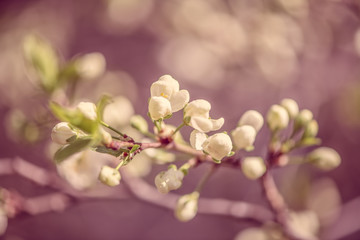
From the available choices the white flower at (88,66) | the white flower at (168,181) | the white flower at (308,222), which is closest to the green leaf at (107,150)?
the white flower at (168,181)

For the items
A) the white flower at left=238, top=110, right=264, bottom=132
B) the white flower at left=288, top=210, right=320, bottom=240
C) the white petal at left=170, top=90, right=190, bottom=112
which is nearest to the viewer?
the white petal at left=170, top=90, right=190, bottom=112

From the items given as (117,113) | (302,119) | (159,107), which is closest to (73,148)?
(159,107)

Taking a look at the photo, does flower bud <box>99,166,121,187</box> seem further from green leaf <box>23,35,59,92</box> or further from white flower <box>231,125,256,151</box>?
green leaf <box>23,35,59,92</box>

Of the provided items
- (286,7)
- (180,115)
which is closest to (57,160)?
(286,7)

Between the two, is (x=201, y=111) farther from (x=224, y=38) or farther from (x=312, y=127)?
(x=224, y=38)

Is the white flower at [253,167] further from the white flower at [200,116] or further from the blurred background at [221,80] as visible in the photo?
the blurred background at [221,80]

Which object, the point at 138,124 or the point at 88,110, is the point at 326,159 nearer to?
the point at 138,124

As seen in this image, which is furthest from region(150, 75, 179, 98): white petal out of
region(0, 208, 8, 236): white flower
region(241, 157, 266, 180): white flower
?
region(0, 208, 8, 236): white flower
